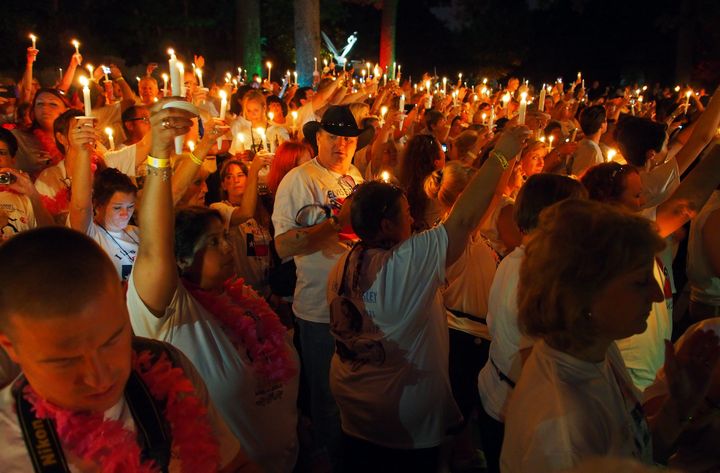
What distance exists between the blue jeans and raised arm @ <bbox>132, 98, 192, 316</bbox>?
1.85 meters

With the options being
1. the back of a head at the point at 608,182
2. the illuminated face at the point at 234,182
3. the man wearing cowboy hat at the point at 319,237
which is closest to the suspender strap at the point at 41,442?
the man wearing cowboy hat at the point at 319,237

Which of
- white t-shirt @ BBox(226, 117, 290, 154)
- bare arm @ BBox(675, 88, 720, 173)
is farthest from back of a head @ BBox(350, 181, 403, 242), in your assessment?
white t-shirt @ BBox(226, 117, 290, 154)

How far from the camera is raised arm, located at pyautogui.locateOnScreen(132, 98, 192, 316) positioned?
1.83 meters

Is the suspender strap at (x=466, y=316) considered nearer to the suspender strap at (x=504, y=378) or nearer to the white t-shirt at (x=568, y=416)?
the suspender strap at (x=504, y=378)

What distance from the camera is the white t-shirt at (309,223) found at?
11.8 ft

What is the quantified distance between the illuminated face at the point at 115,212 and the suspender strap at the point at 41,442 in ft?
7.39

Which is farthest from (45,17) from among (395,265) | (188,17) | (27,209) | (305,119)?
(395,265)

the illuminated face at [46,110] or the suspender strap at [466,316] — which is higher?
the illuminated face at [46,110]

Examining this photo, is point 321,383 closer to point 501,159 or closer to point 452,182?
point 452,182

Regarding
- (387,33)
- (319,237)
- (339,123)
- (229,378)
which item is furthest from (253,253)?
(387,33)

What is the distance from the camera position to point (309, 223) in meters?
3.65

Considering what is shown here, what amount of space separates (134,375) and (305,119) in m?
5.62

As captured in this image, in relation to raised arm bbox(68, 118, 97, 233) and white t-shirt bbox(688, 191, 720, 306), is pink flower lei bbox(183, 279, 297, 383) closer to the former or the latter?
raised arm bbox(68, 118, 97, 233)

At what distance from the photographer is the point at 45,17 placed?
62.1 feet
